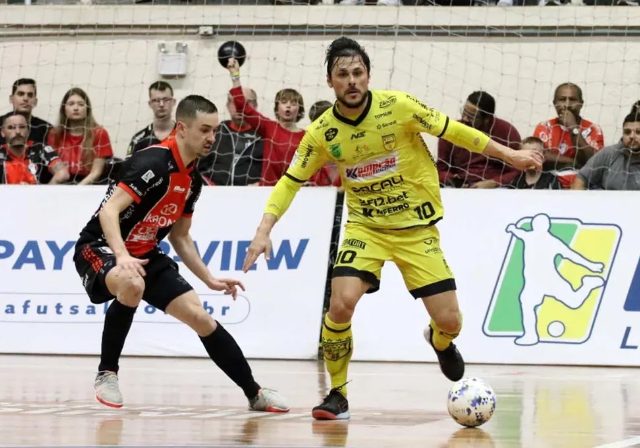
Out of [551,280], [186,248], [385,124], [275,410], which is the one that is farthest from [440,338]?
[551,280]

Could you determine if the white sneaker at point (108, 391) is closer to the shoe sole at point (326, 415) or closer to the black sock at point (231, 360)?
the black sock at point (231, 360)

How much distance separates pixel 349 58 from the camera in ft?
26.2

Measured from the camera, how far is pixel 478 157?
1324cm

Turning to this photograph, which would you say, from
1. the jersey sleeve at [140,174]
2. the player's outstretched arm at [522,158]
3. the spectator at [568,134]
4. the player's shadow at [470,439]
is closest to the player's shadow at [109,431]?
the jersey sleeve at [140,174]

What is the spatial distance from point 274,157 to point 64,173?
214 centimetres

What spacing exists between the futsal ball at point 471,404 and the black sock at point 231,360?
1.41m

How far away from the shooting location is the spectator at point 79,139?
1377cm

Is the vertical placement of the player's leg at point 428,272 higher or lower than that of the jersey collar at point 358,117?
lower

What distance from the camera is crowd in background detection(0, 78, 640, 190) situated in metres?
13.0

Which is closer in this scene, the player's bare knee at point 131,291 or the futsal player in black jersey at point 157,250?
the player's bare knee at point 131,291

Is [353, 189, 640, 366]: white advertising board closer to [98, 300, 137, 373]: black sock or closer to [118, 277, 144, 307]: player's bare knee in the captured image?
[98, 300, 137, 373]: black sock

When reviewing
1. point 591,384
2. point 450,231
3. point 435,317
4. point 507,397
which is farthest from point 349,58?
point 450,231

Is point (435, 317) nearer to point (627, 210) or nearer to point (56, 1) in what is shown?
point (627, 210)

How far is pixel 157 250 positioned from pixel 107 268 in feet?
1.52
